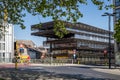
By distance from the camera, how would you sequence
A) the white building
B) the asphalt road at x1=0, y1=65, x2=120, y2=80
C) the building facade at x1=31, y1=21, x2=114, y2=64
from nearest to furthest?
the asphalt road at x1=0, y1=65, x2=120, y2=80 < the white building < the building facade at x1=31, y1=21, x2=114, y2=64

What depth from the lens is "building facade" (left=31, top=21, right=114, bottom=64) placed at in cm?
11550

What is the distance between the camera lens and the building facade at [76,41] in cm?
11550

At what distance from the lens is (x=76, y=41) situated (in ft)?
378

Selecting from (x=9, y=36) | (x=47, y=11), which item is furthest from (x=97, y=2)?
(x=9, y=36)

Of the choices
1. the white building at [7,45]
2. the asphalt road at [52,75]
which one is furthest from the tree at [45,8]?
the white building at [7,45]

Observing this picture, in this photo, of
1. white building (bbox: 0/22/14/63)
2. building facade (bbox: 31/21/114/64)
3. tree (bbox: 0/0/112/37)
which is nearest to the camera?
tree (bbox: 0/0/112/37)

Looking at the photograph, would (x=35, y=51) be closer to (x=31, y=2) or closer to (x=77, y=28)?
(x=77, y=28)

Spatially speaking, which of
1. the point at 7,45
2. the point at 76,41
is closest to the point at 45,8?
the point at 7,45

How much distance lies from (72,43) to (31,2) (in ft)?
324

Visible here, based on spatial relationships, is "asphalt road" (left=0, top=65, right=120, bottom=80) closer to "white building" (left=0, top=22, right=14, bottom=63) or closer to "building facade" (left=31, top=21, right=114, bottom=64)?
"white building" (left=0, top=22, right=14, bottom=63)

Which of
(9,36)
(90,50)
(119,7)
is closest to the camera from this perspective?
(119,7)

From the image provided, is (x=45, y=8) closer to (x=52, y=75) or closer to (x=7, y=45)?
(x=52, y=75)

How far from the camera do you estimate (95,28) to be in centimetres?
12962

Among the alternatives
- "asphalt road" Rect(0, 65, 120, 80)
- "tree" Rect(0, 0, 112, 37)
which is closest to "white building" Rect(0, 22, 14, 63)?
"asphalt road" Rect(0, 65, 120, 80)
